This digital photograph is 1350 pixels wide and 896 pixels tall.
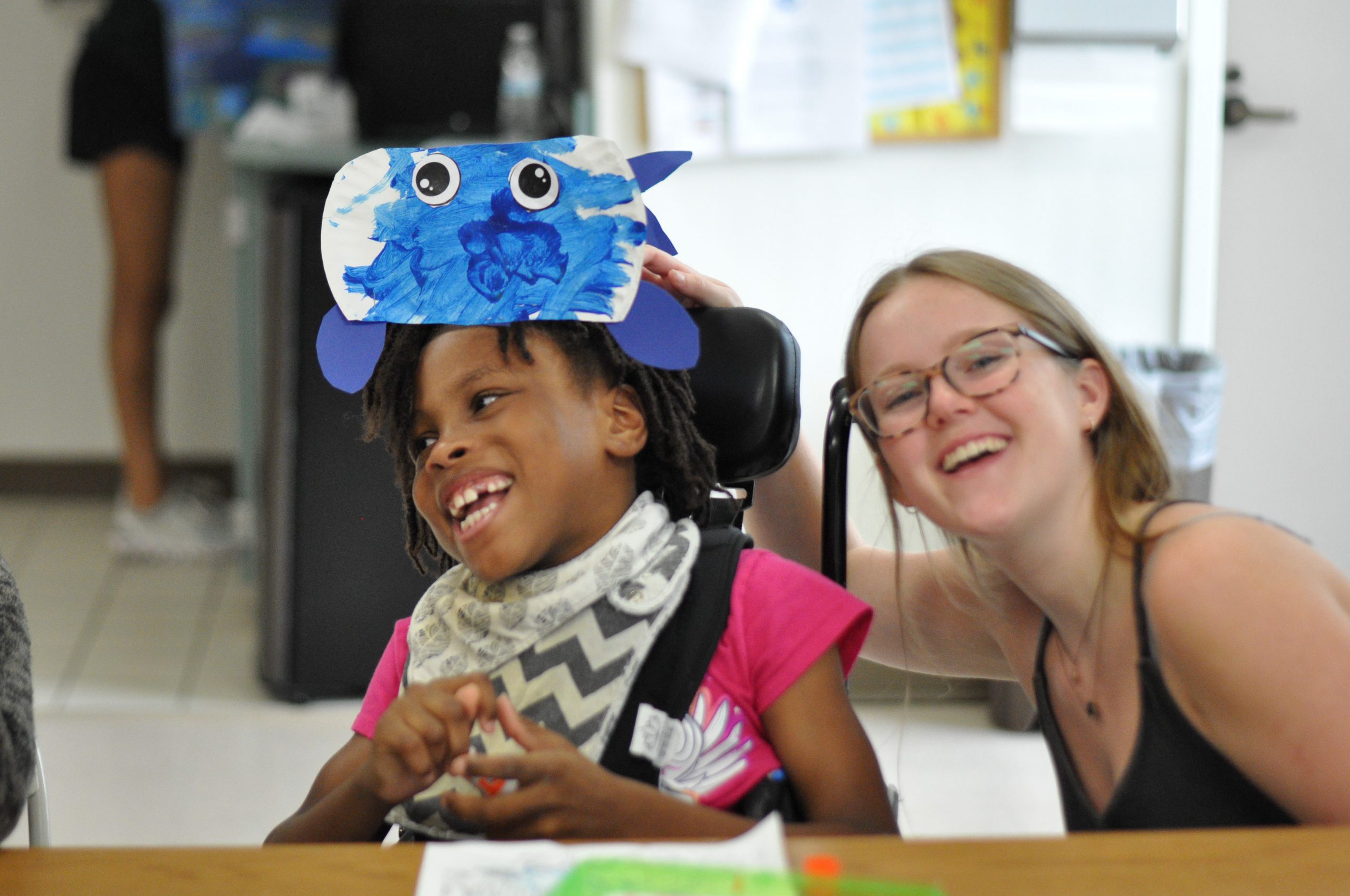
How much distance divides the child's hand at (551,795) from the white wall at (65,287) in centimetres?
358

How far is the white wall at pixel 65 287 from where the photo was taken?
4.13 meters

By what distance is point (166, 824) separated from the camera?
221 centimetres

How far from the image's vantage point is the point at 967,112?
2635 millimetres

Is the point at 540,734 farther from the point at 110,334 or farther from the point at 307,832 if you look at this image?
the point at 110,334

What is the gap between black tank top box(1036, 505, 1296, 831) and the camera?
39.1 inches

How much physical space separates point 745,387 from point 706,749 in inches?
12.5

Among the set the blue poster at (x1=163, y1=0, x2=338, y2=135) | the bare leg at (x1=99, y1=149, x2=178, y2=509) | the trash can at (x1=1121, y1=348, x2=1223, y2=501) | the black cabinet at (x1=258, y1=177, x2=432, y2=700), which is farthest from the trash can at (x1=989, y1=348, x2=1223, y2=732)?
the bare leg at (x1=99, y1=149, x2=178, y2=509)

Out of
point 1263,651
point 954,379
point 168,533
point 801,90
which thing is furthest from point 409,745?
point 168,533

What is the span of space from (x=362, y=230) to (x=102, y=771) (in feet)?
5.92

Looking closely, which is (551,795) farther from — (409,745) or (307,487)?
(307,487)

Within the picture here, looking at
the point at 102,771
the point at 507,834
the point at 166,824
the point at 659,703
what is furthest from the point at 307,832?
the point at 102,771

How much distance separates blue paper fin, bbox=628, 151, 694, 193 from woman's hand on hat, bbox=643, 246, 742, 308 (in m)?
0.08

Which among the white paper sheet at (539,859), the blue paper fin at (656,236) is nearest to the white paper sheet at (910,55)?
the blue paper fin at (656,236)

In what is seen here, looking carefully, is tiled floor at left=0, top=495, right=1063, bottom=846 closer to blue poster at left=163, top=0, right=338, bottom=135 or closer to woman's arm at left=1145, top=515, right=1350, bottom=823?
woman's arm at left=1145, top=515, right=1350, bottom=823
